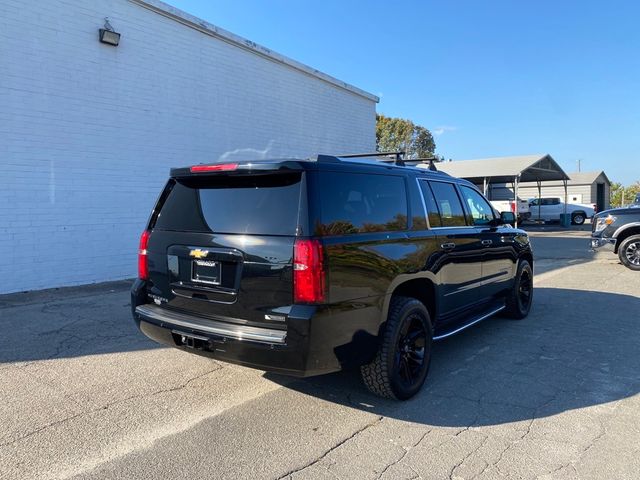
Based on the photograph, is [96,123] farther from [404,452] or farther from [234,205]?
[404,452]

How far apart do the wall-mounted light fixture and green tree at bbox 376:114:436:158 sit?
150ft

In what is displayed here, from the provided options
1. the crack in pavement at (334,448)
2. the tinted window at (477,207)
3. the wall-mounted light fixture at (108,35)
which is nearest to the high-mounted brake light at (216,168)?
the crack in pavement at (334,448)

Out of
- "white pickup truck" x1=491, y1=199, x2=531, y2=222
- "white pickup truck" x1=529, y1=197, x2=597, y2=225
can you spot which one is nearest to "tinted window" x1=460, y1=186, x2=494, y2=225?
"white pickup truck" x1=491, y1=199, x2=531, y2=222

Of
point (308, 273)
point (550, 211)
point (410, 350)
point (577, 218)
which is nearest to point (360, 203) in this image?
point (308, 273)

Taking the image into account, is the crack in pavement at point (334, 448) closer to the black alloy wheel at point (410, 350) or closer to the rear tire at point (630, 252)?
the black alloy wheel at point (410, 350)

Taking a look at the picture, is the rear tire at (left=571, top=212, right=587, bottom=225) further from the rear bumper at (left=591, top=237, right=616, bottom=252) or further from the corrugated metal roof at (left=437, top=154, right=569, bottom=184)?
the rear bumper at (left=591, top=237, right=616, bottom=252)

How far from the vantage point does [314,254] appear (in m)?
3.34

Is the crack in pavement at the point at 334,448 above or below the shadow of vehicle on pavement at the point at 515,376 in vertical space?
below

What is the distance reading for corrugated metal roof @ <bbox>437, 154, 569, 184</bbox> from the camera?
29266 mm

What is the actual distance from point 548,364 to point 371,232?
256 centimetres

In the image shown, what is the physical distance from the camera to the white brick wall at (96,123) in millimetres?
8492

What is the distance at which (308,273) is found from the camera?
3326 millimetres

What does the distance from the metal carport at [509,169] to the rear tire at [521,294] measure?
22.7 meters

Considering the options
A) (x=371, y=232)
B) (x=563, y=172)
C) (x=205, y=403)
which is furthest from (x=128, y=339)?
(x=563, y=172)
